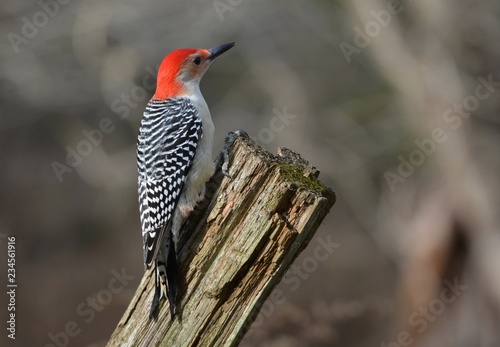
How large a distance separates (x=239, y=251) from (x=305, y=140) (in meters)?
7.57

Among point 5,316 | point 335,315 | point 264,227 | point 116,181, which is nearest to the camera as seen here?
point 264,227

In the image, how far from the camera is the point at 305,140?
38.7 feet

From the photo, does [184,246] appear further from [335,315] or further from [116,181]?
[116,181]

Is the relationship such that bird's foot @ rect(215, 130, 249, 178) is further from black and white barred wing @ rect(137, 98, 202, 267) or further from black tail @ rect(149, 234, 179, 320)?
black tail @ rect(149, 234, 179, 320)

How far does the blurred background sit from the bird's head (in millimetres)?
4456

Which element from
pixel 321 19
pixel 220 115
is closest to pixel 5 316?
pixel 220 115

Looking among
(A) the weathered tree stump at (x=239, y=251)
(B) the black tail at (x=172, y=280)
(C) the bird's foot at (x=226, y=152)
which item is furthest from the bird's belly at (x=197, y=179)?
(A) the weathered tree stump at (x=239, y=251)

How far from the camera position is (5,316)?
11070 mm

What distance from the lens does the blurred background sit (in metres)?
10.3

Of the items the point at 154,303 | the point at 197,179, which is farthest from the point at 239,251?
the point at 197,179

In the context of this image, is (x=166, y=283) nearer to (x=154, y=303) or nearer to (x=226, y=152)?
(x=154, y=303)

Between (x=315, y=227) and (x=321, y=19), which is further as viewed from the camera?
(x=321, y=19)

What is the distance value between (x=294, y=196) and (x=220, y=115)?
333 inches

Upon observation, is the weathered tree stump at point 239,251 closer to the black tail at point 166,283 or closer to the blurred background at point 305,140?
the black tail at point 166,283
